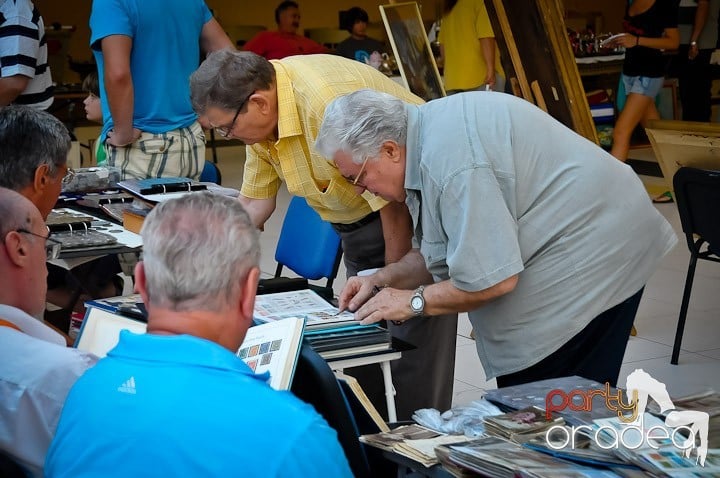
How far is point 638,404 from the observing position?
204 cm

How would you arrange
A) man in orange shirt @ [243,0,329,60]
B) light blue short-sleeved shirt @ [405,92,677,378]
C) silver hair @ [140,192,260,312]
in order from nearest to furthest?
silver hair @ [140,192,260,312]
light blue short-sleeved shirt @ [405,92,677,378]
man in orange shirt @ [243,0,329,60]

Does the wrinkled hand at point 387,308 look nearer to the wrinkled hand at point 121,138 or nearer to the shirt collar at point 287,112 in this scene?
the shirt collar at point 287,112

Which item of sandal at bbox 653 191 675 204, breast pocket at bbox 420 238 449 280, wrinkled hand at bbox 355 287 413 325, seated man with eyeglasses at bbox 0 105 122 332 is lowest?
sandal at bbox 653 191 675 204

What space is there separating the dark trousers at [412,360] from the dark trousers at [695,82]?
6.94 meters

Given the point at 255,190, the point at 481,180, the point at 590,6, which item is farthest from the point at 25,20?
the point at 590,6

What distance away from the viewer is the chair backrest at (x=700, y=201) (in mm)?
4285

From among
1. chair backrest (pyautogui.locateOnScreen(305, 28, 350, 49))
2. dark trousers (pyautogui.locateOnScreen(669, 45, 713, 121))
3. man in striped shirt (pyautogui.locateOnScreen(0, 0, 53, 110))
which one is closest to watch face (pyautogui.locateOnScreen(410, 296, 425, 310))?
man in striped shirt (pyautogui.locateOnScreen(0, 0, 53, 110))

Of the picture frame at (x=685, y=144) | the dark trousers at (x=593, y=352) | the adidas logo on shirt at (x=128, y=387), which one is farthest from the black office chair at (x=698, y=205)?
the adidas logo on shirt at (x=128, y=387)

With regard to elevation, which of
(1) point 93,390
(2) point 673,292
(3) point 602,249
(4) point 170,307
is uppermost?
(4) point 170,307

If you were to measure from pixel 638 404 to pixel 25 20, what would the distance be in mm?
3669

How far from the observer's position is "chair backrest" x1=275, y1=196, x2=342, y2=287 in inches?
158

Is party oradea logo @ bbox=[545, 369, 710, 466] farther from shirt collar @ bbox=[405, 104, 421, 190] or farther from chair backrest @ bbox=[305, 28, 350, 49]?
chair backrest @ bbox=[305, 28, 350, 49]

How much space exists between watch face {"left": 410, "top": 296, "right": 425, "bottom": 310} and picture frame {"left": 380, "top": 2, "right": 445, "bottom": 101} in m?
4.29

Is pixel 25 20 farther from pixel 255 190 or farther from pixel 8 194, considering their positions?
pixel 8 194
